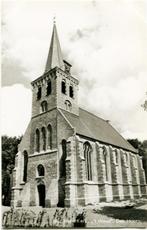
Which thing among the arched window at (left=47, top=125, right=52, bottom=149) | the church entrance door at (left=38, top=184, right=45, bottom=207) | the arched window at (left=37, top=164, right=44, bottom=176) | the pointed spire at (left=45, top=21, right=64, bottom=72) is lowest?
the church entrance door at (left=38, top=184, right=45, bottom=207)

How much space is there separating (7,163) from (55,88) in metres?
16.4

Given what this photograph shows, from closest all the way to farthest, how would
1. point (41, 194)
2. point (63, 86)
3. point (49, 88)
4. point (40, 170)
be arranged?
→ point (41, 194) < point (40, 170) < point (49, 88) < point (63, 86)

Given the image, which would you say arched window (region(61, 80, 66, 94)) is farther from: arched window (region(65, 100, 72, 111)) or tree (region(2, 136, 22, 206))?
tree (region(2, 136, 22, 206))

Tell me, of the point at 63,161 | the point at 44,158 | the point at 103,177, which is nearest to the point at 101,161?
the point at 103,177

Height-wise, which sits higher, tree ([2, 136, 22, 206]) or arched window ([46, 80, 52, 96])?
arched window ([46, 80, 52, 96])

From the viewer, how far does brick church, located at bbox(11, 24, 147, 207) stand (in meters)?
23.1

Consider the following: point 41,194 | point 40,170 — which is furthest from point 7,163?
point 41,194

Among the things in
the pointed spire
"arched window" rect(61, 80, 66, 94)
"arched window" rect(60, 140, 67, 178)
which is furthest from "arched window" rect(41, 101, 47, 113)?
"arched window" rect(60, 140, 67, 178)

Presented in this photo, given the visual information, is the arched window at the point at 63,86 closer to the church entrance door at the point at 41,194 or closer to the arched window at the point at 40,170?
the arched window at the point at 40,170

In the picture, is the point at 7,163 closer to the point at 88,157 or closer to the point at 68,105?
the point at 68,105

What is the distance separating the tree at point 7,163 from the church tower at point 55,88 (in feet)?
28.5

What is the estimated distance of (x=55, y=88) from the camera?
2816cm

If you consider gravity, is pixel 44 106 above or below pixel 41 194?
above

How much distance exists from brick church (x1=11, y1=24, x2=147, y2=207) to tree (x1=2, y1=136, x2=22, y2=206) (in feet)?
23.5
